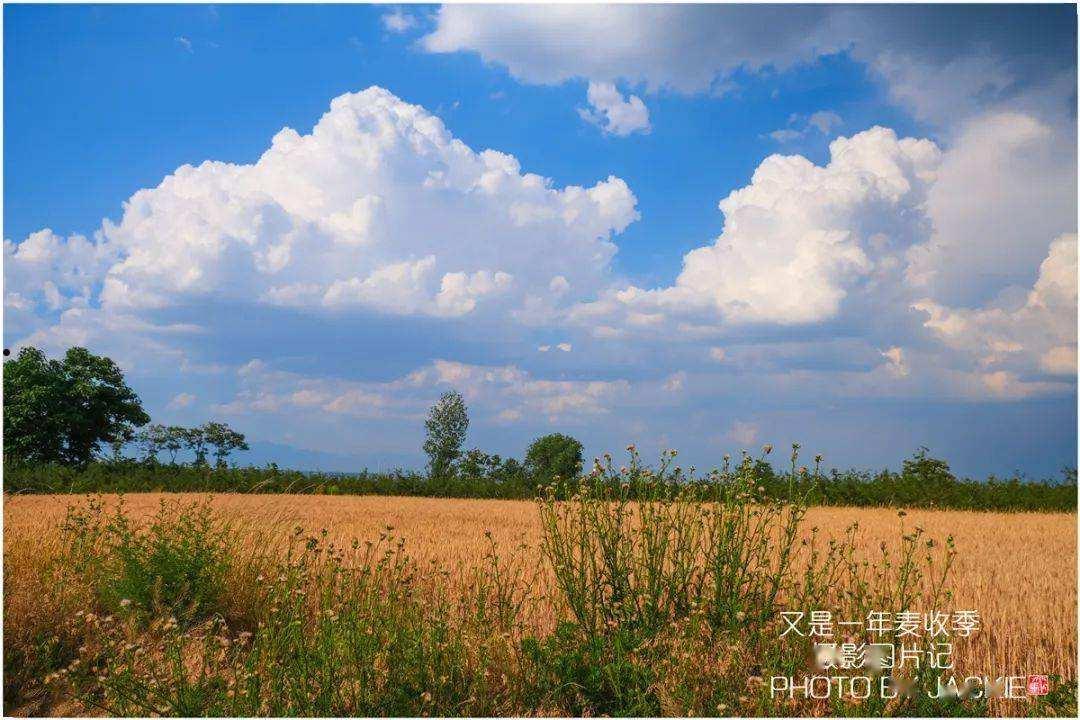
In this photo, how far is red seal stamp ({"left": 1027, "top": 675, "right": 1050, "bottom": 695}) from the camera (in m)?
5.09

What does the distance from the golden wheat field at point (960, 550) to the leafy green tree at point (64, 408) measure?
2797 cm

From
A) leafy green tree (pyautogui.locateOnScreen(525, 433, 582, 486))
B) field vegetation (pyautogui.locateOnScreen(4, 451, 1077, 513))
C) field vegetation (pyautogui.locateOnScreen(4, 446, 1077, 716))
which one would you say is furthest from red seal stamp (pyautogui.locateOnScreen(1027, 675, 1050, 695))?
leafy green tree (pyautogui.locateOnScreen(525, 433, 582, 486))

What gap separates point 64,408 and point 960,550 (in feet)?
158

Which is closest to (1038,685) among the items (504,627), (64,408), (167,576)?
(504,627)

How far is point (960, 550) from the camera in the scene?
1267 cm

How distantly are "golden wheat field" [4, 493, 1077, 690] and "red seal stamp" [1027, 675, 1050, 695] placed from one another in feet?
1.28

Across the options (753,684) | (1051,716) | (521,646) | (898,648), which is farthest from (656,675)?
(1051,716)

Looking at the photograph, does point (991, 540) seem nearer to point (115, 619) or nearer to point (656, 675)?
point (656, 675)

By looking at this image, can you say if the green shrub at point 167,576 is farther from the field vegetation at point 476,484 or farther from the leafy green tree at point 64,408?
the leafy green tree at point 64,408

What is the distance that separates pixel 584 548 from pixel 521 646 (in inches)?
34.7

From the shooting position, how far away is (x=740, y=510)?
567 cm

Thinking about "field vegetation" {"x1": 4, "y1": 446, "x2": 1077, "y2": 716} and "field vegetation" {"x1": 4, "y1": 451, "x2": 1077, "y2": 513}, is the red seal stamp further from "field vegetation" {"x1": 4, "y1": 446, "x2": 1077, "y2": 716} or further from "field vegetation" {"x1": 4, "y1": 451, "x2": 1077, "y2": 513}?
"field vegetation" {"x1": 4, "y1": 451, "x2": 1077, "y2": 513}

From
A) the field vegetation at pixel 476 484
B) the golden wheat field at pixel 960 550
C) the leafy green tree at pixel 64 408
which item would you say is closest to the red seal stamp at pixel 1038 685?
the golden wheat field at pixel 960 550

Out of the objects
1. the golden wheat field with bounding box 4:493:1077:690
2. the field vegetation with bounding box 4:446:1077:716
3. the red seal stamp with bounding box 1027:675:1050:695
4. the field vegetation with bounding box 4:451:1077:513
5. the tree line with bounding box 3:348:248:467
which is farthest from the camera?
the tree line with bounding box 3:348:248:467
